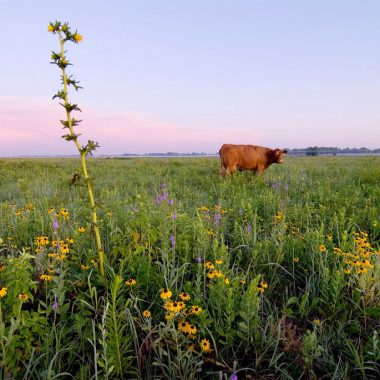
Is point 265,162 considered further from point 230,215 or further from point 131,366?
point 131,366

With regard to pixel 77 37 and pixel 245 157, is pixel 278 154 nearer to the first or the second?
pixel 245 157

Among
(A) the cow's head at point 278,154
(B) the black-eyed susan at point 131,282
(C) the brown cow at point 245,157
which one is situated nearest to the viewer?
(B) the black-eyed susan at point 131,282

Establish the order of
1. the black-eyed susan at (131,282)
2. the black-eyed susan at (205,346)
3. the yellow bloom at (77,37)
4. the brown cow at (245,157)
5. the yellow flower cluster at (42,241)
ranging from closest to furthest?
the black-eyed susan at (205,346) → the yellow bloom at (77,37) → the black-eyed susan at (131,282) → the yellow flower cluster at (42,241) → the brown cow at (245,157)

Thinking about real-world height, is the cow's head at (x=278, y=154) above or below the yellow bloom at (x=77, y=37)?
below

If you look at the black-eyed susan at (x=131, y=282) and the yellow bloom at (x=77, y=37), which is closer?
the yellow bloom at (x=77, y=37)

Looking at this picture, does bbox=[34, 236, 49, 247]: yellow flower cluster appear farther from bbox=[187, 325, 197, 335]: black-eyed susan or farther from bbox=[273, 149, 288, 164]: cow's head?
bbox=[273, 149, 288, 164]: cow's head

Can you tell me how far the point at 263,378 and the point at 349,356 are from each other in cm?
69

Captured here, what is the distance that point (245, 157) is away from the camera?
1288 cm

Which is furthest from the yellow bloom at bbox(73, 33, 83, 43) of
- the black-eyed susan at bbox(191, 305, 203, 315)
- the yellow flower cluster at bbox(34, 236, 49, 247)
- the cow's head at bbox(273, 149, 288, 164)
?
the cow's head at bbox(273, 149, 288, 164)

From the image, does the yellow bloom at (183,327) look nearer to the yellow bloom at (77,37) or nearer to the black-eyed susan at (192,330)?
the black-eyed susan at (192,330)

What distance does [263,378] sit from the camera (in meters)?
1.92

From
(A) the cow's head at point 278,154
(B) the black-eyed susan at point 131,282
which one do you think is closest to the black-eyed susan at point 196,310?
(B) the black-eyed susan at point 131,282

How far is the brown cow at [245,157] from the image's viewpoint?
1266cm

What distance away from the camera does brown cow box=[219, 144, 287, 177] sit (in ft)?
41.5
